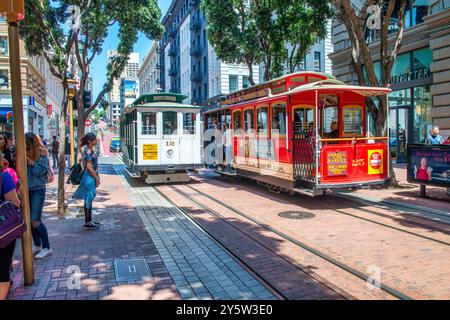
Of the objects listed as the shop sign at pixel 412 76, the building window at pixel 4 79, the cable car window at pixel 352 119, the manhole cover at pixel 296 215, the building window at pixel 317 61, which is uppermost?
the building window at pixel 317 61

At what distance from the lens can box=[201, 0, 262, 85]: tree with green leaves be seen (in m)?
19.8

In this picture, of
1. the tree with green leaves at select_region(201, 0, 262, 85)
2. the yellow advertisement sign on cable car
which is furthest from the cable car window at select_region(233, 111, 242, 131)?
the yellow advertisement sign on cable car

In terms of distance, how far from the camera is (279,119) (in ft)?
37.4

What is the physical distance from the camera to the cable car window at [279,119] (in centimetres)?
1114

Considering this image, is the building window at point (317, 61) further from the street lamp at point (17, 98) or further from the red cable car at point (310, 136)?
the street lamp at point (17, 98)

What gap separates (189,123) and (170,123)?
75 cm

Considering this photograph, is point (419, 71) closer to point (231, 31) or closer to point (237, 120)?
point (231, 31)

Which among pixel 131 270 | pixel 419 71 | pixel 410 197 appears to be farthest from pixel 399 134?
pixel 131 270

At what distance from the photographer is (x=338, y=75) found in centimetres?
2394

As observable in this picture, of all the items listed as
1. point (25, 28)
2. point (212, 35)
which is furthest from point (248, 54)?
point (25, 28)

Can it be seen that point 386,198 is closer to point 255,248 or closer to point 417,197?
point 417,197

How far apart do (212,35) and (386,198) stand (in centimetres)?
1403

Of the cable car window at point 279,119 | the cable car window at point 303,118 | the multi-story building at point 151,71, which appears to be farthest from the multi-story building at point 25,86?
the multi-story building at point 151,71

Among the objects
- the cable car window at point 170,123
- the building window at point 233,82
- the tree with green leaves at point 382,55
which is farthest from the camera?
the building window at point 233,82
